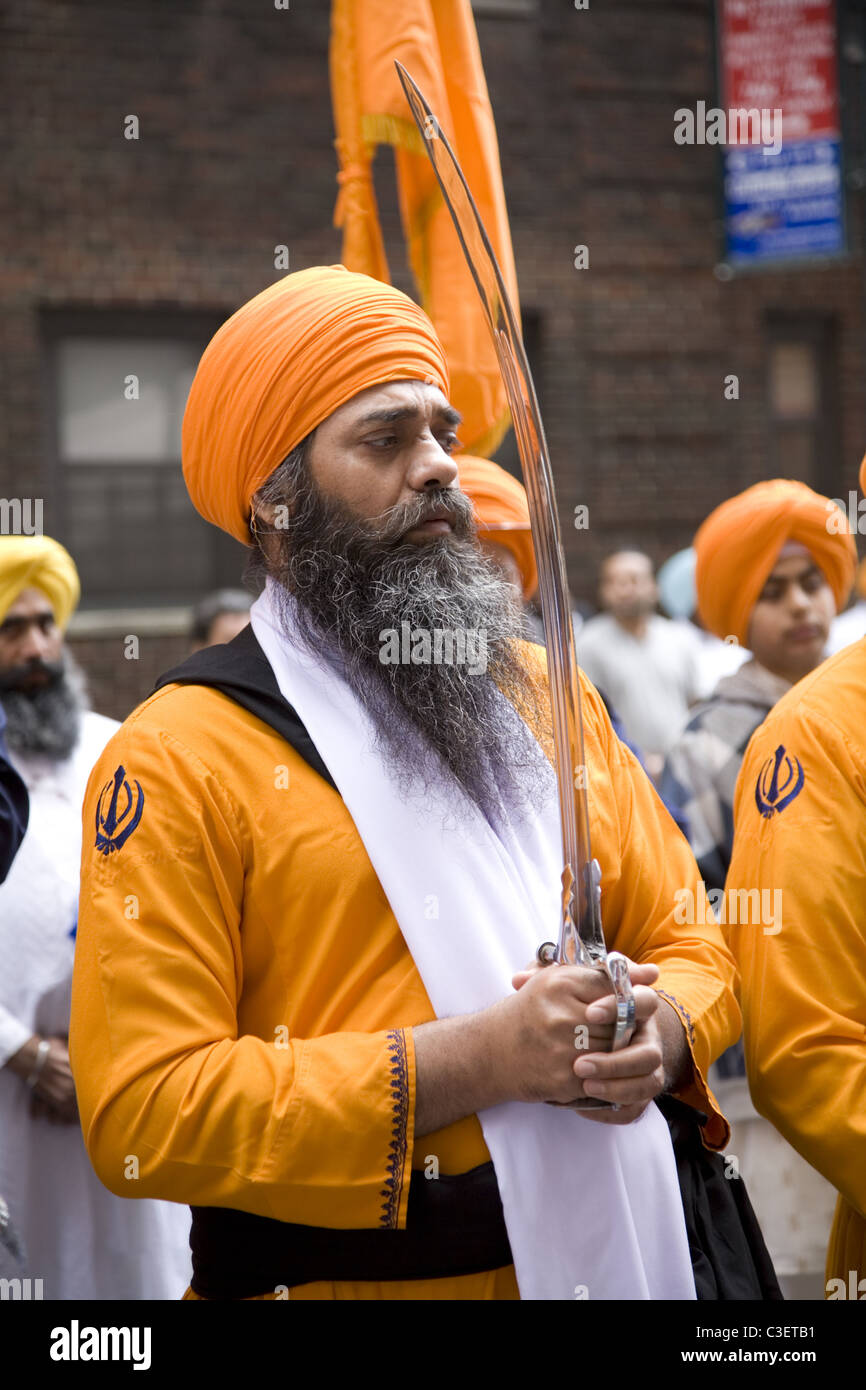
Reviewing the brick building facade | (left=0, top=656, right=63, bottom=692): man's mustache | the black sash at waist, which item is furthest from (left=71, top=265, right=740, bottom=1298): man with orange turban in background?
the brick building facade

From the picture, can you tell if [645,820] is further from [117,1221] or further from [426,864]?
[117,1221]

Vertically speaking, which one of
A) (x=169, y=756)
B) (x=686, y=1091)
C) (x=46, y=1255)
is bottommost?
(x=46, y=1255)

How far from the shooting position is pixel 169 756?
2.03 metres

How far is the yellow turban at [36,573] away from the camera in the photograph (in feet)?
14.2

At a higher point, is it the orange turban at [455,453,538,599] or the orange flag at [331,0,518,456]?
the orange flag at [331,0,518,456]

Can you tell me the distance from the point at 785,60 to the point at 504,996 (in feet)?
31.2

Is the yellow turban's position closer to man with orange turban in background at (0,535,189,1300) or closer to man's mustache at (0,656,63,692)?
man's mustache at (0,656,63,692)

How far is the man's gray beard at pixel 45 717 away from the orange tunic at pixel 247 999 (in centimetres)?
211

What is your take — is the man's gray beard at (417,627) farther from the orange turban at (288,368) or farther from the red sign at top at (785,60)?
the red sign at top at (785,60)

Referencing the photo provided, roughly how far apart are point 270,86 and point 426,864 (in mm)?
9120

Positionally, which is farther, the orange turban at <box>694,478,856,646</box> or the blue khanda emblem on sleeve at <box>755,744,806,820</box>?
the orange turban at <box>694,478,856,646</box>

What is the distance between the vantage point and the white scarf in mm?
1957

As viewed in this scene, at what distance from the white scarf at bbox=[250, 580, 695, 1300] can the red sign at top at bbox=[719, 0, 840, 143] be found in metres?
9.11

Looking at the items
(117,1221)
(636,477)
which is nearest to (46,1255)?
(117,1221)
